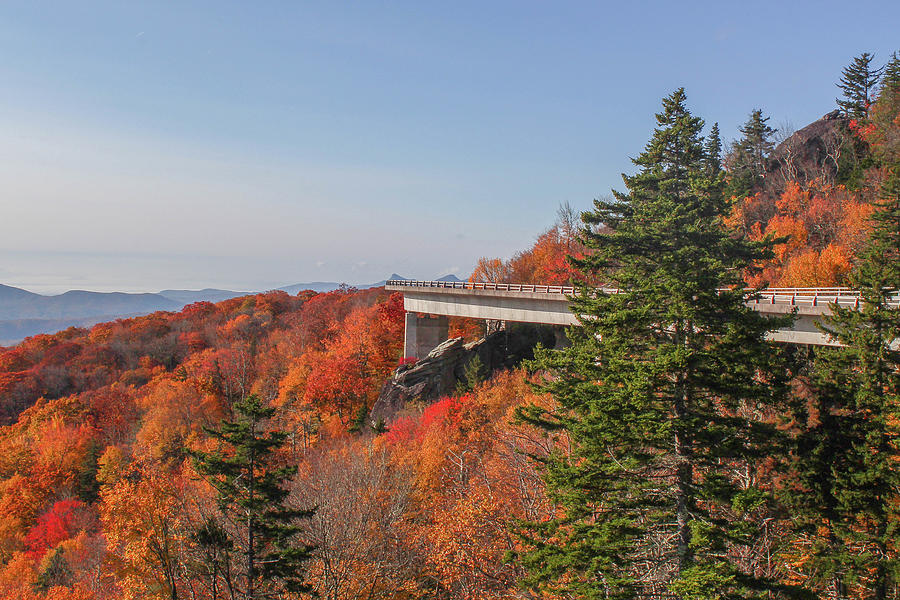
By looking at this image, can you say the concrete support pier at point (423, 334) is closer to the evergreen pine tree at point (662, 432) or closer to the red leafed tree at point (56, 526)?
the red leafed tree at point (56, 526)

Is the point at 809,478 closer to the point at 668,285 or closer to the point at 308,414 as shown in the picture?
the point at 668,285

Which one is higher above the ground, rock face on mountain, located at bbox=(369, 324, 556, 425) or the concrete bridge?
the concrete bridge

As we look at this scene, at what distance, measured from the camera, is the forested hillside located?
43.6ft

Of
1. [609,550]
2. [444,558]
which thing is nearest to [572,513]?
[609,550]

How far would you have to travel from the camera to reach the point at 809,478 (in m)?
14.9

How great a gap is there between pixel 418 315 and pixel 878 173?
135ft

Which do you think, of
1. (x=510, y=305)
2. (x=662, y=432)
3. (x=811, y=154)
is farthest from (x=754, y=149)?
(x=662, y=432)

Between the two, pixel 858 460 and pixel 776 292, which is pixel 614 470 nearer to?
pixel 858 460

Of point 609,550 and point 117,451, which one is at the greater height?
point 609,550

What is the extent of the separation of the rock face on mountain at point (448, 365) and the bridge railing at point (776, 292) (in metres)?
5.20

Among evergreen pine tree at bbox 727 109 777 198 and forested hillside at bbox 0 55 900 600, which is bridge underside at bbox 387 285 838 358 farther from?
evergreen pine tree at bbox 727 109 777 198

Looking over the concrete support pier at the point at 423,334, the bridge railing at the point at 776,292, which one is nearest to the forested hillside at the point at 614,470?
the bridge railing at the point at 776,292

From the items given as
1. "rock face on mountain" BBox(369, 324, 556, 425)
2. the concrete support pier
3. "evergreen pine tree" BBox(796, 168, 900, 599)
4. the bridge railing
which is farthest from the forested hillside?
the concrete support pier

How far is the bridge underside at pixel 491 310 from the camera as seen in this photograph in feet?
79.0
